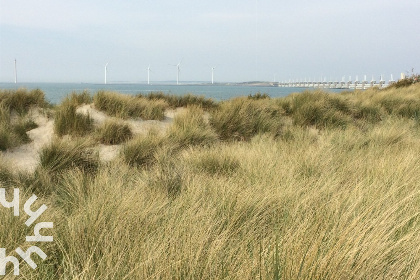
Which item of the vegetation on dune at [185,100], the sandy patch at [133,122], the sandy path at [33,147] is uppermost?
the vegetation on dune at [185,100]

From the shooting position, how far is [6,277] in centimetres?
204

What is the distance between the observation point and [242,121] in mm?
8531

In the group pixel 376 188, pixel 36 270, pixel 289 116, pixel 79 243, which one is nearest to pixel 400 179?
pixel 376 188

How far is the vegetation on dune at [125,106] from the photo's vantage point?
8.31 metres

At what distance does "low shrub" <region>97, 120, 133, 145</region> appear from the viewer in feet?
23.1

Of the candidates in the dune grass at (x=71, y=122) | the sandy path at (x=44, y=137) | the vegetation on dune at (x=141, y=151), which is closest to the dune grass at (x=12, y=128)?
the sandy path at (x=44, y=137)

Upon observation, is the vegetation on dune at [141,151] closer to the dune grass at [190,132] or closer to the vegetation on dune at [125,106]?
the dune grass at [190,132]

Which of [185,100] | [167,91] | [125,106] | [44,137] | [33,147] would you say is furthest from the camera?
[167,91]

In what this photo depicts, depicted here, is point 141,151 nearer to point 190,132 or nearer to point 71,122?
point 190,132

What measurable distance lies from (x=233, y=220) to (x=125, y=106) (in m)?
6.13

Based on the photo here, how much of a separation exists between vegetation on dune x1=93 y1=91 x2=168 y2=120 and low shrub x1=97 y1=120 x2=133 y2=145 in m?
0.73

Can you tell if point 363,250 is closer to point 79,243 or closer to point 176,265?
point 176,265

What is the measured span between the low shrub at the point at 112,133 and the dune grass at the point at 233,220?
32.3 inches

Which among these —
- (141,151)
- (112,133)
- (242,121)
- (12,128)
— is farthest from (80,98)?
(242,121)
